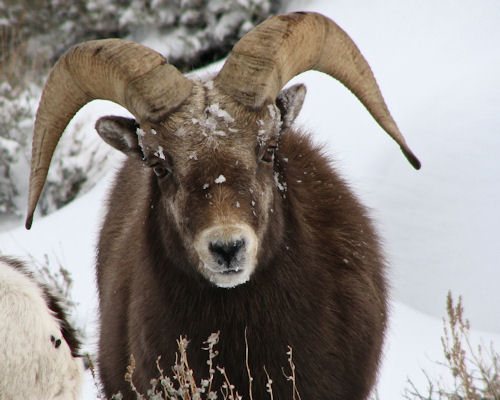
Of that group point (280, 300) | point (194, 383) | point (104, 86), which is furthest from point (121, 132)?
point (194, 383)

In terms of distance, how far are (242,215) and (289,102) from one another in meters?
0.94

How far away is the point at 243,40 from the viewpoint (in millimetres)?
3861

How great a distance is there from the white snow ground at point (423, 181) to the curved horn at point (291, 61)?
112 cm

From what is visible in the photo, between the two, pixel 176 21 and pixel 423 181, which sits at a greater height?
pixel 423 181

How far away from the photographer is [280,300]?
13.3 feet

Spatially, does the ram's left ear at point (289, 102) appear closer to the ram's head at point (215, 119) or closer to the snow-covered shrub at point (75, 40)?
the ram's head at point (215, 119)

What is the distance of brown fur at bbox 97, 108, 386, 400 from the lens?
3.99 metres

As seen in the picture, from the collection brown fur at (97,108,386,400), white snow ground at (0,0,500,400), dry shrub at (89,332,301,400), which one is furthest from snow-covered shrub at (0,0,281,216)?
dry shrub at (89,332,301,400)

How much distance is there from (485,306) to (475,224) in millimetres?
848

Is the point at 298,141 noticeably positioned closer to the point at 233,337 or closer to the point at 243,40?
the point at 243,40

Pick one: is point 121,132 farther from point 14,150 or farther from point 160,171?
point 14,150

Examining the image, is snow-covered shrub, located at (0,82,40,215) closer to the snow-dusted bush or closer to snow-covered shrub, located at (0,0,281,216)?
snow-covered shrub, located at (0,0,281,216)

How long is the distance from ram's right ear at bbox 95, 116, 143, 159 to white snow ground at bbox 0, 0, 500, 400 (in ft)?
5.73

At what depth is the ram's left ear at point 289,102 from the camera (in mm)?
4148
